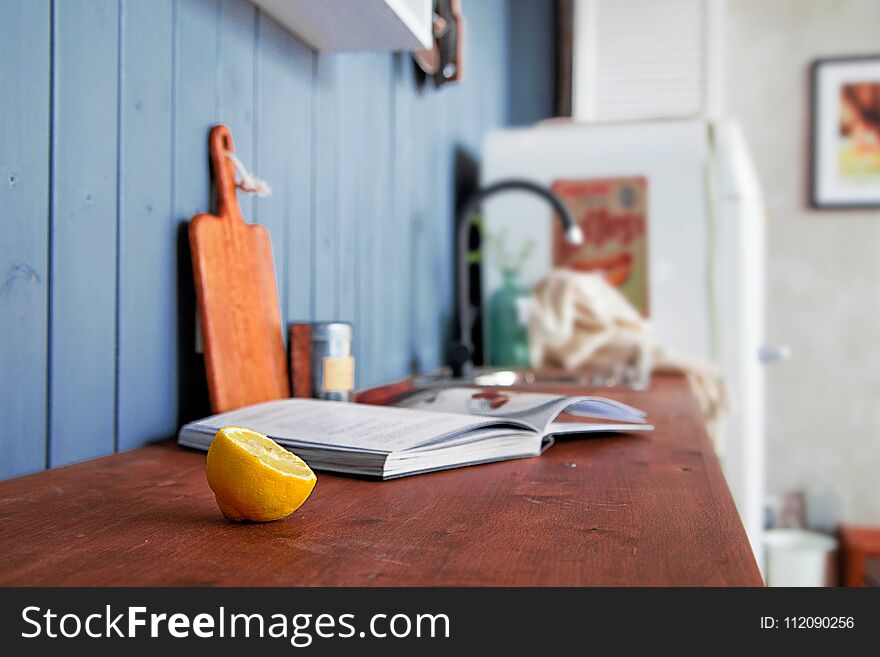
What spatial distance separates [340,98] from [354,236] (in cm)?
22

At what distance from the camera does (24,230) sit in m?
0.69

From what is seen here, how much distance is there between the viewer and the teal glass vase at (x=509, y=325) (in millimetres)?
1872

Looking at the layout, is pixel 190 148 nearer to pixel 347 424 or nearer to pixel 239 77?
pixel 239 77

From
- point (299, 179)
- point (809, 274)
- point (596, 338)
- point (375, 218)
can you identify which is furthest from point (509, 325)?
point (809, 274)

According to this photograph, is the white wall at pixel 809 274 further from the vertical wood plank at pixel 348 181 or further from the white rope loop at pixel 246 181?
the white rope loop at pixel 246 181

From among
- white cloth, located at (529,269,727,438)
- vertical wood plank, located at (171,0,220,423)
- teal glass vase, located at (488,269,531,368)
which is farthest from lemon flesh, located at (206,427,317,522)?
teal glass vase, located at (488,269,531,368)

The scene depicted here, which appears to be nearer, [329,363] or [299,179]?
[329,363]

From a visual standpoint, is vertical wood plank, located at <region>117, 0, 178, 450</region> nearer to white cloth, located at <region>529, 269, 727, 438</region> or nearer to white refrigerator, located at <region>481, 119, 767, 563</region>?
white cloth, located at <region>529, 269, 727, 438</region>

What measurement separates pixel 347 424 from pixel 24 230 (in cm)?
32

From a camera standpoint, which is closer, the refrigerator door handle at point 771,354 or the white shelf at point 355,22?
the white shelf at point 355,22

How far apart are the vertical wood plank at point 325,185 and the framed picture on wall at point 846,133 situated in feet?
7.41

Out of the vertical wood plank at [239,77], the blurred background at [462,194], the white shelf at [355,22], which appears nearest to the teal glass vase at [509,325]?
the blurred background at [462,194]

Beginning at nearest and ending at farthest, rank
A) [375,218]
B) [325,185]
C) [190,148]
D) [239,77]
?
[190,148]
[239,77]
[325,185]
[375,218]

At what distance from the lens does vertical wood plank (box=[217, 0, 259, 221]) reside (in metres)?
0.98
